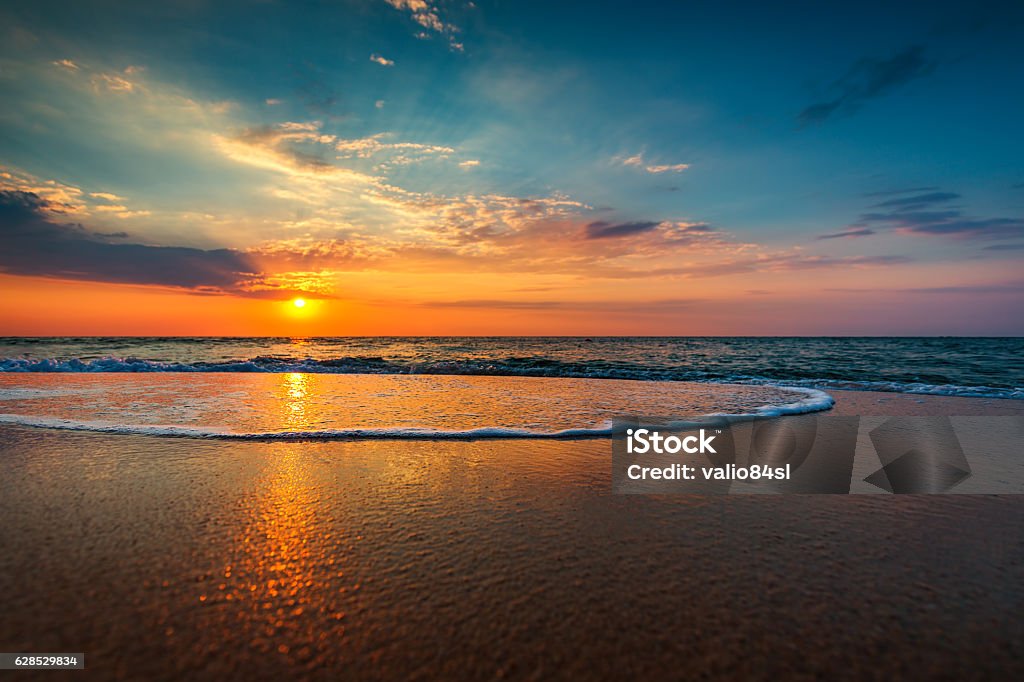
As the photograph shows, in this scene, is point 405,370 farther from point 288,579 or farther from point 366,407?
point 288,579

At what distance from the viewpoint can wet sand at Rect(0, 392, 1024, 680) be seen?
2.25 m

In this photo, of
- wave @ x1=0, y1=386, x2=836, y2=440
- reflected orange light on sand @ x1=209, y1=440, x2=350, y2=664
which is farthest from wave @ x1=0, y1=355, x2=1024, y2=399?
reflected orange light on sand @ x1=209, y1=440, x2=350, y2=664

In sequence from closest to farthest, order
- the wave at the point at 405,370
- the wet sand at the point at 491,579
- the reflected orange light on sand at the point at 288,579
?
the wet sand at the point at 491,579 < the reflected orange light on sand at the point at 288,579 < the wave at the point at 405,370

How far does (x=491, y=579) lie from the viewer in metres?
2.95

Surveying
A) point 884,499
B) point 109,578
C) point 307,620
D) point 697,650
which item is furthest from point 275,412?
point 884,499

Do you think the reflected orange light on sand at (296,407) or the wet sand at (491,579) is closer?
the wet sand at (491,579)

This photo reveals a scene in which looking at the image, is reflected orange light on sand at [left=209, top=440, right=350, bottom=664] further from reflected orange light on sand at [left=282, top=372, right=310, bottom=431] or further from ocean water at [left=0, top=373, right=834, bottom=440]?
reflected orange light on sand at [left=282, top=372, right=310, bottom=431]

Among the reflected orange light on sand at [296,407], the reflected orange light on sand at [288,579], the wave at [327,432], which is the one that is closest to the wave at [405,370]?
the reflected orange light on sand at [296,407]

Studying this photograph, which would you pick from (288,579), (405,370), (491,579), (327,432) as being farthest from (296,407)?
(405,370)

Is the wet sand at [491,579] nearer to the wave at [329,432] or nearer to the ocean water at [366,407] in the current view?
the wave at [329,432]

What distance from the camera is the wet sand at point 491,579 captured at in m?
2.25

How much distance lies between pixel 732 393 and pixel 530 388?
5.73m

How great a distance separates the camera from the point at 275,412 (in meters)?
9.08

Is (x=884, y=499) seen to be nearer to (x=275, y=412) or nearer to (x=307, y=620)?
(x=307, y=620)
